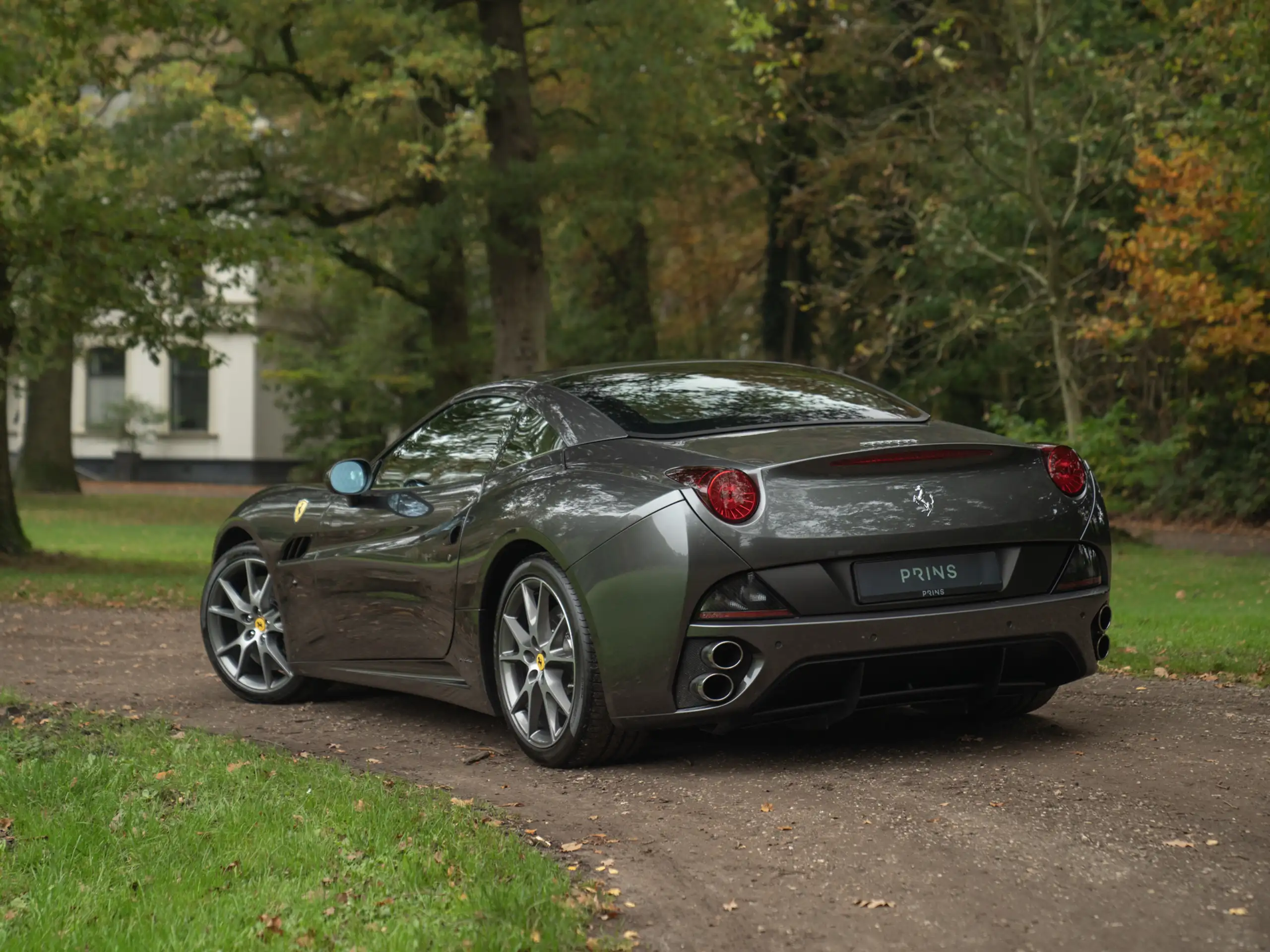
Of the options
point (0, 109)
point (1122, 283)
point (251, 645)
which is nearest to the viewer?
point (251, 645)

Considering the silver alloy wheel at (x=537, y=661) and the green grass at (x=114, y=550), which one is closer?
the silver alloy wheel at (x=537, y=661)

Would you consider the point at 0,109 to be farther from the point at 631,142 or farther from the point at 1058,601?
the point at 1058,601

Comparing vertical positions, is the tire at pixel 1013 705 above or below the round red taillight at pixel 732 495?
below

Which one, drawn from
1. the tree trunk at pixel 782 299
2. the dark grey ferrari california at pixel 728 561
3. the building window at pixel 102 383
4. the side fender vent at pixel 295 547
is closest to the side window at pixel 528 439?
the dark grey ferrari california at pixel 728 561

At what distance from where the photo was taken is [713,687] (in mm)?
5617

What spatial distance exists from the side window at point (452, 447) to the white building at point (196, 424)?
42064mm

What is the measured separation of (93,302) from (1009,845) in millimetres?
13773

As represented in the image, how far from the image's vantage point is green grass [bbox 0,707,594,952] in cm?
392

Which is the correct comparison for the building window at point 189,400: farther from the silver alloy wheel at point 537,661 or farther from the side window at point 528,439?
the silver alloy wheel at point 537,661

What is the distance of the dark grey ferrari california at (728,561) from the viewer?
18.3 ft

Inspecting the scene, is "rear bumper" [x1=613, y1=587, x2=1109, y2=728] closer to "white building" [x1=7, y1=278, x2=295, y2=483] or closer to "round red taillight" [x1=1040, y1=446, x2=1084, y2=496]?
"round red taillight" [x1=1040, y1=446, x2=1084, y2=496]

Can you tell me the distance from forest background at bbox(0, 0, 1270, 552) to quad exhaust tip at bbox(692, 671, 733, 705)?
38.0 feet

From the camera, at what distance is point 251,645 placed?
8.17 meters

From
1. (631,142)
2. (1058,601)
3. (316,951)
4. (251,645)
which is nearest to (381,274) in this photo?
(631,142)
